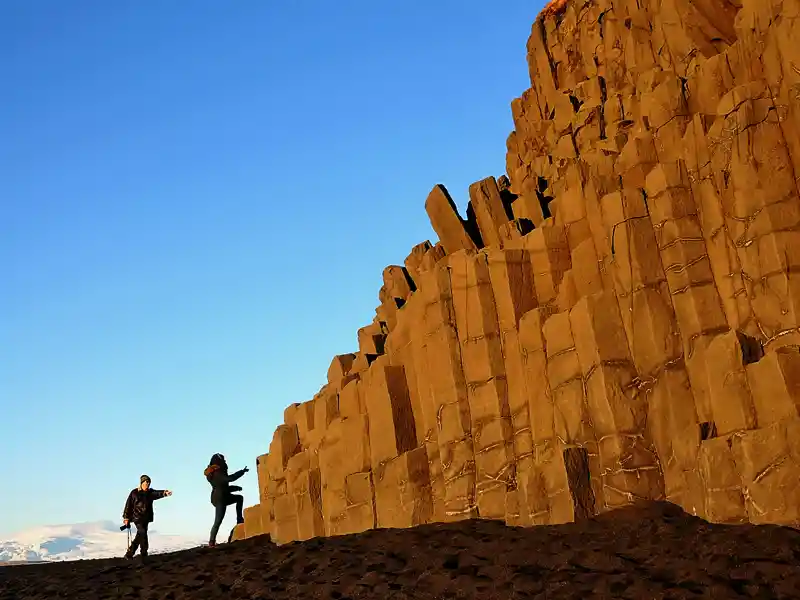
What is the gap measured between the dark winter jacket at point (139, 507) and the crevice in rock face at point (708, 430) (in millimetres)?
12176

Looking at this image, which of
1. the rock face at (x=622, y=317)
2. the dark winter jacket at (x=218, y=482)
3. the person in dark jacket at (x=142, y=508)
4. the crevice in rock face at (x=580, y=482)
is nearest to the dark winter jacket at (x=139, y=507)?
the person in dark jacket at (x=142, y=508)

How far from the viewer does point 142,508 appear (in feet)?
64.1

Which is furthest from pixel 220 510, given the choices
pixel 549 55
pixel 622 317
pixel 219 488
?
pixel 549 55

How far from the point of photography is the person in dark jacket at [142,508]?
64.1 ft

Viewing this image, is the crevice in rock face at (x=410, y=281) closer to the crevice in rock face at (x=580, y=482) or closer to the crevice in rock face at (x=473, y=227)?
the crevice in rock face at (x=473, y=227)

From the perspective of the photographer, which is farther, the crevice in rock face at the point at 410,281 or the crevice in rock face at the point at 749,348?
the crevice in rock face at the point at 410,281

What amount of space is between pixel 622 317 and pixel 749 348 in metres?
2.30

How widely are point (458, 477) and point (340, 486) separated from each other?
189 inches

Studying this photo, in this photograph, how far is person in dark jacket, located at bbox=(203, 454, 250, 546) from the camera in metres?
21.5

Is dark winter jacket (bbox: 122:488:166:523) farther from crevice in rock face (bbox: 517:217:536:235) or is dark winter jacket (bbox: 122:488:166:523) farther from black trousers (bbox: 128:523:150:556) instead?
crevice in rock face (bbox: 517:217:536:235)

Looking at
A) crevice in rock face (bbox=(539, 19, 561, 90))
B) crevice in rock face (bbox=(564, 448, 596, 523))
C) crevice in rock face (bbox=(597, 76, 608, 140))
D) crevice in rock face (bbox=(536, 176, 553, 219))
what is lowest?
crevice in rock face (bbox=(564, 448, 596, 523))

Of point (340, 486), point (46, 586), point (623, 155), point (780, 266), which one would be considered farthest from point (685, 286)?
point (46, 586)

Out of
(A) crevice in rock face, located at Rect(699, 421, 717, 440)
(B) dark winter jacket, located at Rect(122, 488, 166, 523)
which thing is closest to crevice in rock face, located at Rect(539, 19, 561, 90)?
A: (A) crevice in rock face, located at Rect(699, 421, 717, 440)

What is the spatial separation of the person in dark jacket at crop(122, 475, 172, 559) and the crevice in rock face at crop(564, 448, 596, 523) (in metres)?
10.1
